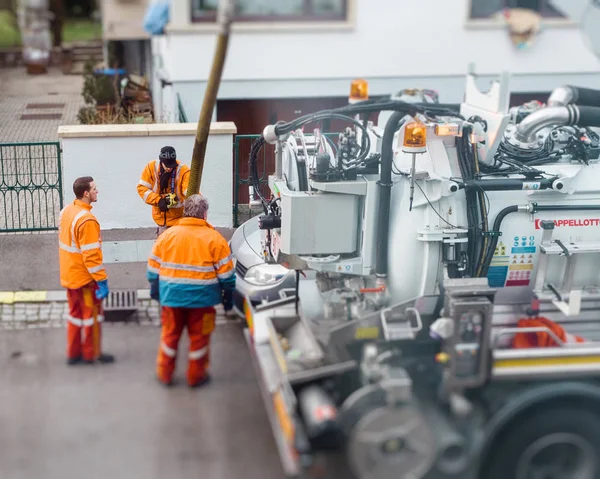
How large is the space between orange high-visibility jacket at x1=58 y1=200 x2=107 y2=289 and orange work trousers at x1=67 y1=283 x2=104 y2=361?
0.11 m

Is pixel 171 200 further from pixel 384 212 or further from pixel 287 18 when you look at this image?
pixel 287 18

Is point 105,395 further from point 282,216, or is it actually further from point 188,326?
point 282,216

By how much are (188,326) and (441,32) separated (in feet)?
26.1

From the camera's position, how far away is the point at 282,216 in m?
6.27

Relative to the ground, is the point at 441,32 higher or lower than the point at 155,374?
higher

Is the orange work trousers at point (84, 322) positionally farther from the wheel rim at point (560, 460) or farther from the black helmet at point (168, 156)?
the wheel rim at point (560, 460)

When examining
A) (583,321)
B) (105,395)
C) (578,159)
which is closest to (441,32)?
(578,159)

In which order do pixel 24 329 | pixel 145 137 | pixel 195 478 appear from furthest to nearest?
pixel 145 137 < pixel 24 329 < pixel 195 478

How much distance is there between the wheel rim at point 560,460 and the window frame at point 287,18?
29.0 ft

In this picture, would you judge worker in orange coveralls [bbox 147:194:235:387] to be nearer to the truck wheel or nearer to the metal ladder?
the metal ladder

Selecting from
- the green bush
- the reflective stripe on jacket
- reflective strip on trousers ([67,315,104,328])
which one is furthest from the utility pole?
the green bush

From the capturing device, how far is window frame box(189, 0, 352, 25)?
12.6 meters

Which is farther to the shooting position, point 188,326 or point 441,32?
point 441,32

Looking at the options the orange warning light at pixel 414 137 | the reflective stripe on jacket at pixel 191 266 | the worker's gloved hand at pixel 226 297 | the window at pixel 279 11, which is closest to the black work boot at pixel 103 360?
the reflective stripe on jacket at pixel 191 266
